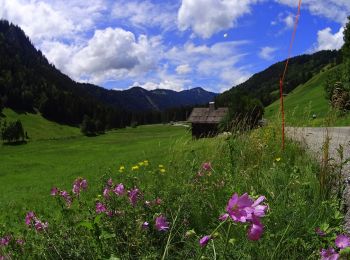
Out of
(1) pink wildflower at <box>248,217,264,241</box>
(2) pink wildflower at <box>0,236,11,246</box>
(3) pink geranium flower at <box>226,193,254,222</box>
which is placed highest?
(3) pink geranium flower at <box>226,193,254,222</box>

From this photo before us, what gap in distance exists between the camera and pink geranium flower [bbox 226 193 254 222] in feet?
5.90

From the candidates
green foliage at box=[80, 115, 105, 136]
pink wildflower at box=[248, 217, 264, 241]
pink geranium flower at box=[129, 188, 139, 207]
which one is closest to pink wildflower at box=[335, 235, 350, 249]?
pink wildflower at box=[248, 217, 264, 241]

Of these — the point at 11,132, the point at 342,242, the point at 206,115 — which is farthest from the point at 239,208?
the point at 11,132

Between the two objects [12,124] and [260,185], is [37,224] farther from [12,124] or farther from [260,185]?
[12,124]

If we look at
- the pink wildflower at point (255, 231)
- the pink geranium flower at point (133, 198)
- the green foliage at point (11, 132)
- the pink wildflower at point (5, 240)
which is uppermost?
the pink wildflower at point (255, 231)

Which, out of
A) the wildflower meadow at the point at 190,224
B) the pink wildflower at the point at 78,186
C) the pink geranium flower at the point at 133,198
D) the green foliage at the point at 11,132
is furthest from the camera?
the green foliage at the point at 11,132

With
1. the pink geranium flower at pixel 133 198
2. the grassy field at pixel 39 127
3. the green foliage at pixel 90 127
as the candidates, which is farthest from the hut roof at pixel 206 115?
the green foliage at pixel 90 127

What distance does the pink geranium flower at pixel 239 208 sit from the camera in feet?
5.90

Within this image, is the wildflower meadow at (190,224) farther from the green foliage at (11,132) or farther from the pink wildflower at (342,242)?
the green foliage at (11,132)

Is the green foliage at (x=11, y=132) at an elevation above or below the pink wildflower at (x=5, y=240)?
below

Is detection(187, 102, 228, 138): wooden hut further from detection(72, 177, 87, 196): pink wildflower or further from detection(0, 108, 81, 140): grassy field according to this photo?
detection(0, 108, 81, 140): grassy field

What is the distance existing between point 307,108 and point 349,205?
2.94m

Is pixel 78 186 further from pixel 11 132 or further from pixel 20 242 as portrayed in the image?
pixel 11 132

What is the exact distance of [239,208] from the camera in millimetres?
1821
